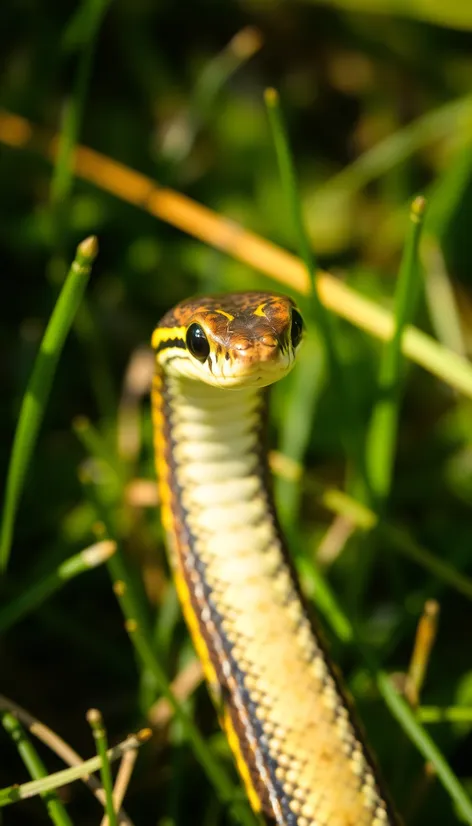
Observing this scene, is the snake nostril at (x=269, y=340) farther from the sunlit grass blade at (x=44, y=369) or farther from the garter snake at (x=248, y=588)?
the sunlit grass blade at (x=44, y=369)

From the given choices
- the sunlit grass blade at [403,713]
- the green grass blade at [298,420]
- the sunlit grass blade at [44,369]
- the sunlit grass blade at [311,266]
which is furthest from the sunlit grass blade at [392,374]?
the sunlit grass blade at [44,369]

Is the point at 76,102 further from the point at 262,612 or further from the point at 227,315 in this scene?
the point at 262,612

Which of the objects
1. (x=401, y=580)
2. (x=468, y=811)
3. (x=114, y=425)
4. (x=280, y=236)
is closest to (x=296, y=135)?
(x=280, y=236)

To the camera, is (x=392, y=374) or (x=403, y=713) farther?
(x=392, y=374)

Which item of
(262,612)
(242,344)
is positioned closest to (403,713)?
(262,612)

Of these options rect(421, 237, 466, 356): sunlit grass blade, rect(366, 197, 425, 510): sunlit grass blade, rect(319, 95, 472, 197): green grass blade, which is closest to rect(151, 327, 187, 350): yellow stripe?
rect(366, 197, 425, 510): sunlit grass blade

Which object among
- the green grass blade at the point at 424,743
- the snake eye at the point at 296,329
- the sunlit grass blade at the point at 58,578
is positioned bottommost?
the green grass blade at the point at 424,743
